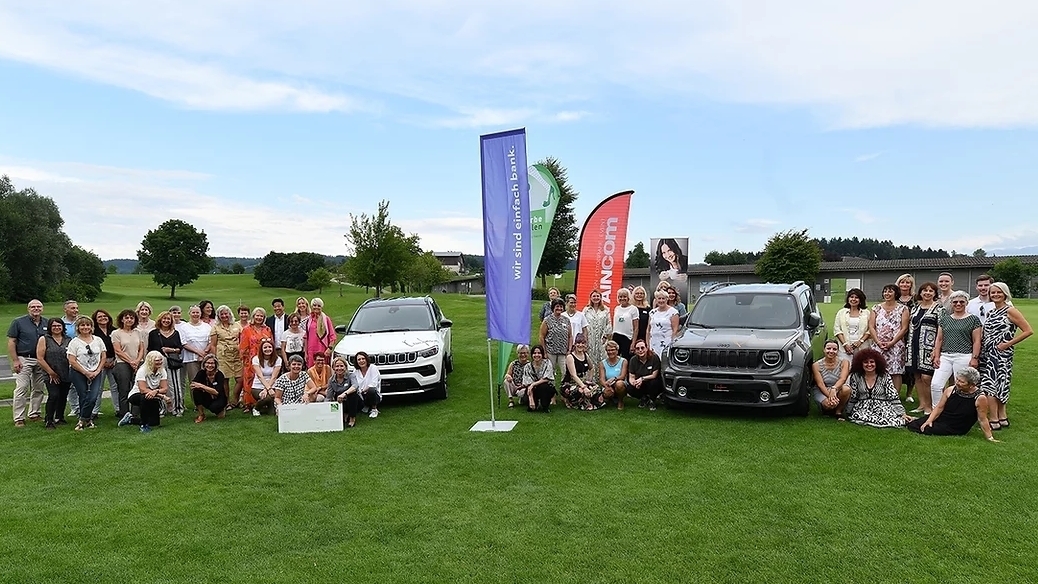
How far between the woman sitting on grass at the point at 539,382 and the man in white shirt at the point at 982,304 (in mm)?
5196

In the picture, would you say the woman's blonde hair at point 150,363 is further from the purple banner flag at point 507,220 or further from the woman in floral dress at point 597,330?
the woman in floral dress at point 597,330

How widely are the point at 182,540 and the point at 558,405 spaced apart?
18.8 feet

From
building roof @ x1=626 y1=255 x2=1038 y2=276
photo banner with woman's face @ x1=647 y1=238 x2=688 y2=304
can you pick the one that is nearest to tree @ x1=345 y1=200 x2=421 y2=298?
photo banner with woman's face @ x1=647 y1=238 x2=688 y2=304

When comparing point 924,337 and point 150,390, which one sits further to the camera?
point 150,390

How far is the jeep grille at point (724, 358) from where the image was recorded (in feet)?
26.3

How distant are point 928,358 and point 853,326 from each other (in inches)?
42.9

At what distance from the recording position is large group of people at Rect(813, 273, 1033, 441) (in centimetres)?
709

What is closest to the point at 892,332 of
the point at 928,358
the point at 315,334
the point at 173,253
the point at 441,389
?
the point at 928,358

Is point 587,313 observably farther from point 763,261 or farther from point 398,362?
point 763,261

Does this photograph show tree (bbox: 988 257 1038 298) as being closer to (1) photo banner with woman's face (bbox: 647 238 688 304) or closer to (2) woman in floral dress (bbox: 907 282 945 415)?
(1) photo banner with woman's face (bbox: 647 238 688 304)

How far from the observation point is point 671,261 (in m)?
16.5

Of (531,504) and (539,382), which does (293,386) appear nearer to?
(539,382)

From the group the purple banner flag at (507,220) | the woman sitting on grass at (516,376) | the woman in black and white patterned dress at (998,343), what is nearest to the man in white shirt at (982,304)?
the woman in black and white patterned dress at (998,343)

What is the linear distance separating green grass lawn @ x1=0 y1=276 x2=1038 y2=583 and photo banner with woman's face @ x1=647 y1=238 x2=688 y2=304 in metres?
8.61
